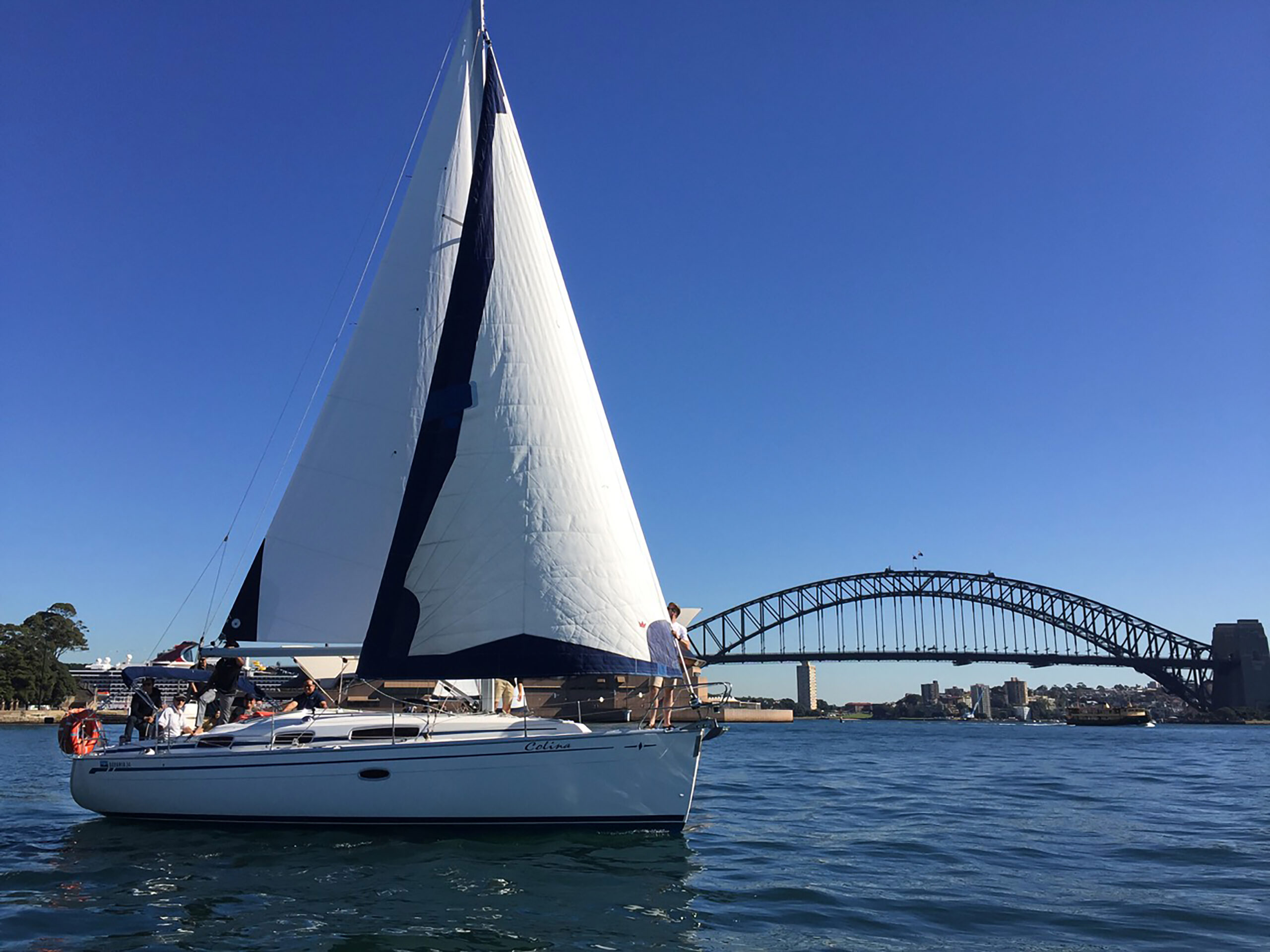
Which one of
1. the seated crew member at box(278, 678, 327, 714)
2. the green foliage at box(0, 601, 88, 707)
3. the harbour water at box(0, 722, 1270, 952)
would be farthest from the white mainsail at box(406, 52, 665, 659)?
the green foliage at box(0, 601, 88, 707)

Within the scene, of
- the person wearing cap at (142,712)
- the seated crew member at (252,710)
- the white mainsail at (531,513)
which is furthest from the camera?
the seated crew member at (252,710)

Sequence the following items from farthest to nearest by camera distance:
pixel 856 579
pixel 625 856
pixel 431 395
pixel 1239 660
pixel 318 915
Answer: pixel 856 579 < pixel 1239 660 < pixel 431 395 < pixel 625 856 < pixel 318 915

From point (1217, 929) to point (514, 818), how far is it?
23.2ft

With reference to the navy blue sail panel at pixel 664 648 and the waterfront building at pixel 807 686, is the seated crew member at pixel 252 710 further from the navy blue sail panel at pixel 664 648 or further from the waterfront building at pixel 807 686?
the waterfront building at pixel 807 686

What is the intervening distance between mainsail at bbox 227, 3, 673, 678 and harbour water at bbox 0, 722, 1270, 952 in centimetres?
221

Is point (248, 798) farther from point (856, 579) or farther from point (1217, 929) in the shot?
point (856, 579)

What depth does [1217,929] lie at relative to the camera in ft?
23.1

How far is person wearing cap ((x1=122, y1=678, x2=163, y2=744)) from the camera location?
12914 mm

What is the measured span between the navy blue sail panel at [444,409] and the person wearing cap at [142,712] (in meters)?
4.19

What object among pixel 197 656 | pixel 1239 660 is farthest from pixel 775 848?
pixel 1239 660

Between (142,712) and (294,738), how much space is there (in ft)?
11.8

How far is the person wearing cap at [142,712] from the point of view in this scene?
12914 mm

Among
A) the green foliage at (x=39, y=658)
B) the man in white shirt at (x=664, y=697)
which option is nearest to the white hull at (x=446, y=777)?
the man in white shirt at (x=664, y=697)

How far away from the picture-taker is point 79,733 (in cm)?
1229
